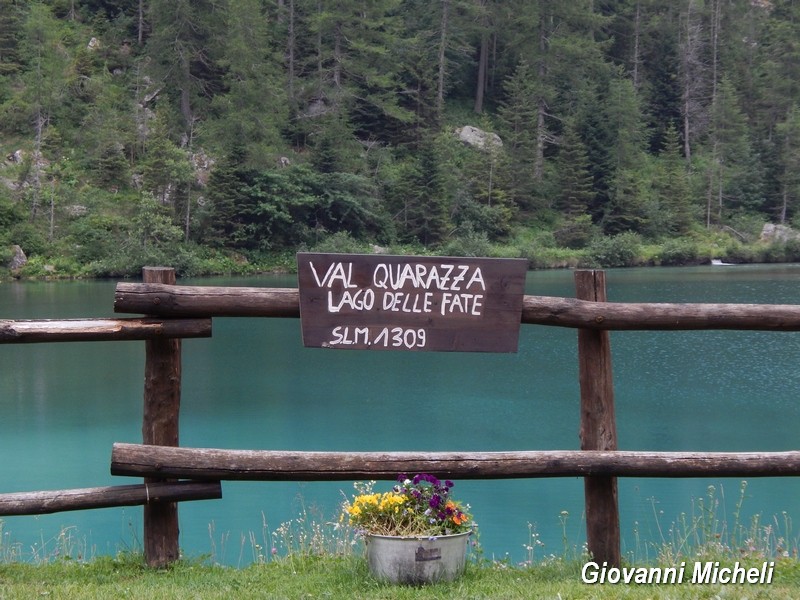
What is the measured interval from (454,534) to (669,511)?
288 inches

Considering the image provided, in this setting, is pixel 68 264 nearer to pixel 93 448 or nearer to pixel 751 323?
pixel 93 448

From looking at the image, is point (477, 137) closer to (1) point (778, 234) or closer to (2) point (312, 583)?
(1) point (778, 234)

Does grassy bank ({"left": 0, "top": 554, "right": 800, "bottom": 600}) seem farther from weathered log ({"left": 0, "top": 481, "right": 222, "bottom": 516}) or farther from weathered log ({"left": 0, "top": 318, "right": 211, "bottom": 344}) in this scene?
weathered log ({"left": 0, "top": 318, "right": 211, "bottom": 344})

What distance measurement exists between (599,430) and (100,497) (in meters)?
2.42

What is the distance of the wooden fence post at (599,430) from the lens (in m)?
4.98

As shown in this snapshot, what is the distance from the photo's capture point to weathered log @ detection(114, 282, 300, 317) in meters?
4.77

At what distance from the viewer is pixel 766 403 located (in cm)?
1781

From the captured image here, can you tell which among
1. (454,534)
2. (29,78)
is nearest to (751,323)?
(454,534)

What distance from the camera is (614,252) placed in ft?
166

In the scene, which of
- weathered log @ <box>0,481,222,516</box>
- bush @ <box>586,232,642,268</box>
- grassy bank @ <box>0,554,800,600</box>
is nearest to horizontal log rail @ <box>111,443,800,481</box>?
weathered log @ <box>0,481,222,516</box>

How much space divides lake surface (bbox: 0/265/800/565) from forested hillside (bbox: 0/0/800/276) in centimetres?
1743

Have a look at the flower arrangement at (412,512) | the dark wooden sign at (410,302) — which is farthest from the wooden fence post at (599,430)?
the flower arrangement at (412,512)

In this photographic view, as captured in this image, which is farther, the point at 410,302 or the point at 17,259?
the point at 17,259

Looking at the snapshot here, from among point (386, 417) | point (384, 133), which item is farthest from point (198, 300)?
point (384, 133)
